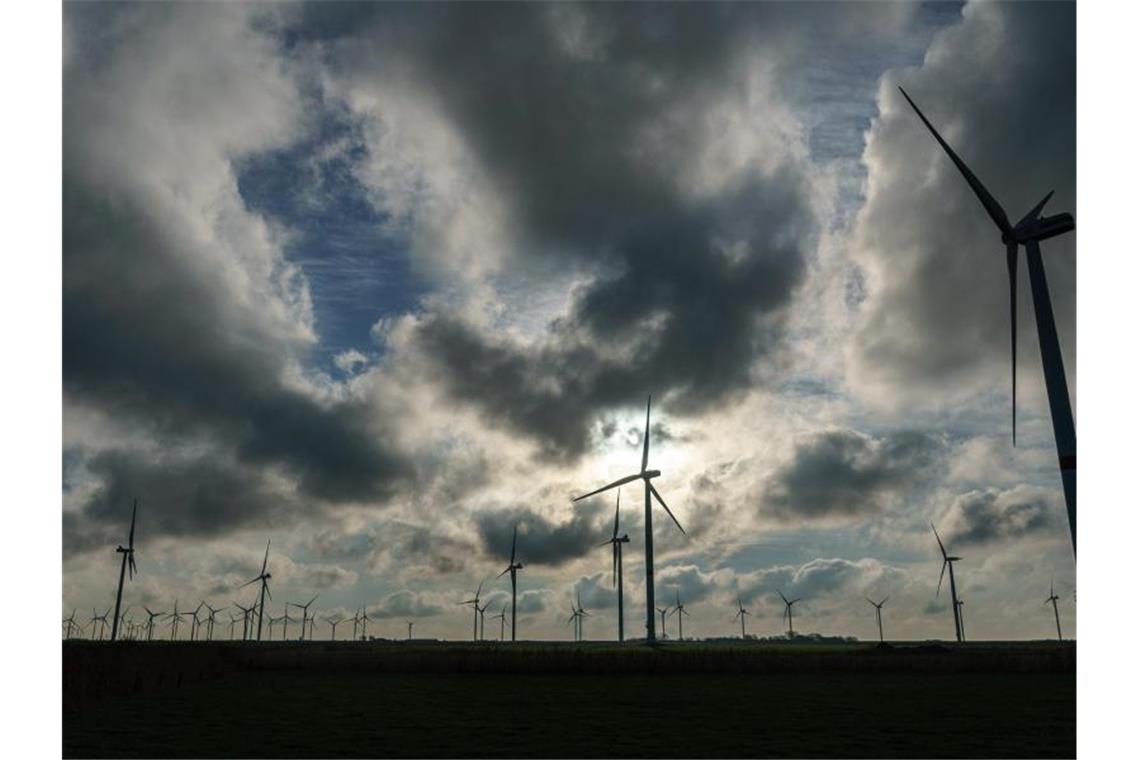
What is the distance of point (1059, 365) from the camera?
46281 millimetres

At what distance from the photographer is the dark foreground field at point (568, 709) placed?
34188 mm

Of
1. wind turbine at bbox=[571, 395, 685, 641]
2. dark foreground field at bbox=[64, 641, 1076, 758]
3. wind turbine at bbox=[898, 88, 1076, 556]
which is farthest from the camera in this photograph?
wind turbine at bbox=[571, 395, 685, 641]

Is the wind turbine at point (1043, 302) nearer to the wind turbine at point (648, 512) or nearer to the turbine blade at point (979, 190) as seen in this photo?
the turbine blade at point (979, 190)

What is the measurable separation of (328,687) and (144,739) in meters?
29.6

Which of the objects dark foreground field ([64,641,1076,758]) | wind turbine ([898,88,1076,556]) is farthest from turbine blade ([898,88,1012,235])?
dark foreground field ([64,641,1076,758])

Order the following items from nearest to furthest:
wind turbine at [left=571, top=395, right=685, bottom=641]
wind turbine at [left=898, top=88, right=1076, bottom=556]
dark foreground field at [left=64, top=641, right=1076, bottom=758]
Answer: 1. dark foreground field at [left=64, top=641, right=1076, bottom=758]
2. wind turbine at [left=898, top=88, right=1076, bottom=556]
3. wind turbine at [left=571, top=395, right=685, bottom=641]

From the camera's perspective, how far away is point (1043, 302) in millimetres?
49031

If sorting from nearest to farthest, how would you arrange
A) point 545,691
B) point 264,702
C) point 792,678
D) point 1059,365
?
point 1059,365, point 264,702, point 545,691, point 792,678

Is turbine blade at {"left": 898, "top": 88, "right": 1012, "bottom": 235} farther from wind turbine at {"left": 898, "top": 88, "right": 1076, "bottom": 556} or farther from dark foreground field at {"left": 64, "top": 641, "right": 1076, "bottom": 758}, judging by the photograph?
dark foreground field at {"left": 64, "top": 641, "right": 1076, "bottom": 758}

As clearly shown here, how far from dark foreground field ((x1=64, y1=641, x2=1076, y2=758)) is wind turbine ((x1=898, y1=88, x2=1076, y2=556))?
38.5 ft

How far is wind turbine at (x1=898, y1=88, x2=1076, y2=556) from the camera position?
43.4 meters

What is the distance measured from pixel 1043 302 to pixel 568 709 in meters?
32.5
